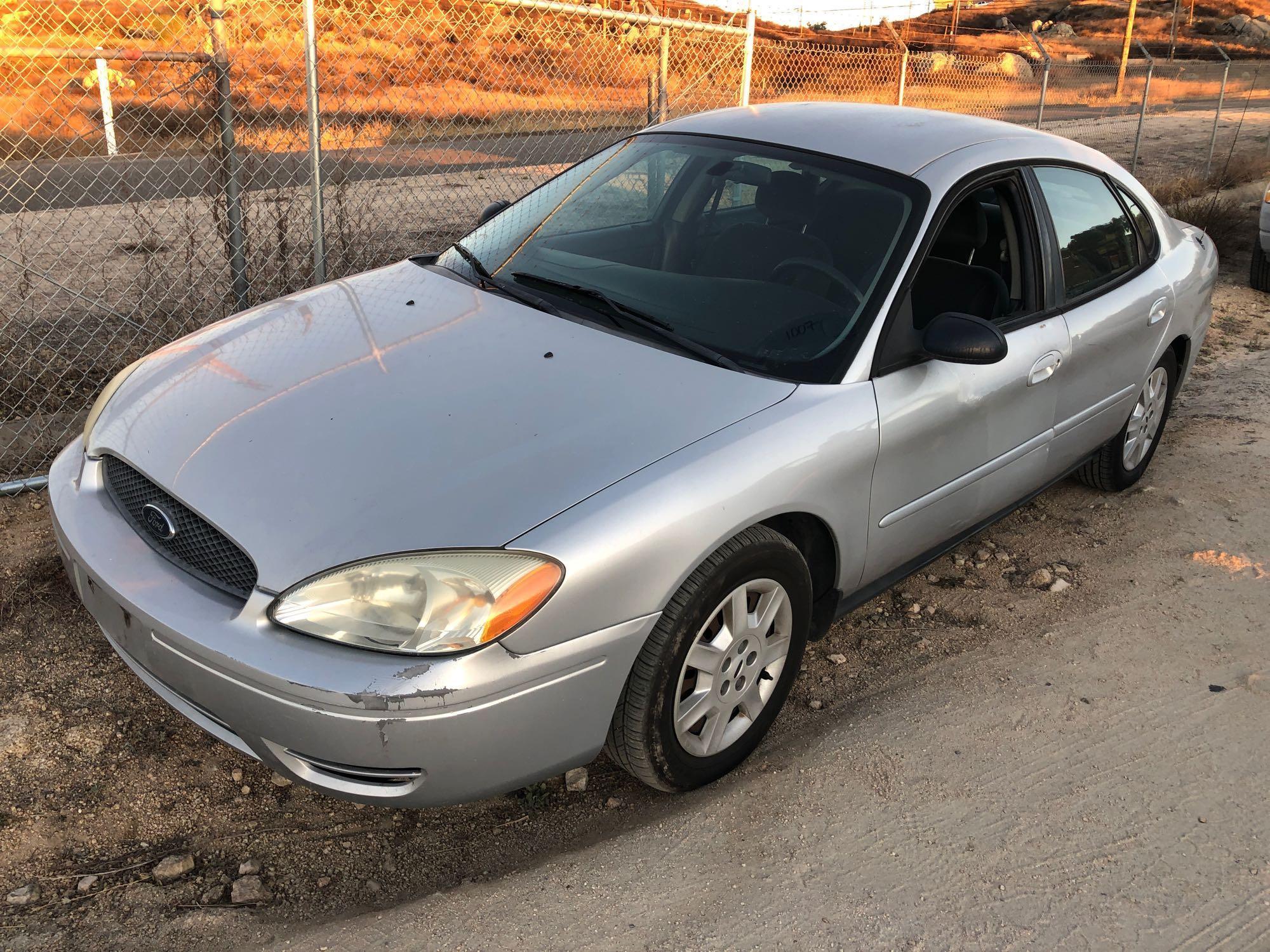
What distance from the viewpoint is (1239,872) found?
8.34 feet

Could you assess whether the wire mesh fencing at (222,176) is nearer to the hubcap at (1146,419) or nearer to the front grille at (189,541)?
the front grille at (189,541)

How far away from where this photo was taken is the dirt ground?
92.2 inches

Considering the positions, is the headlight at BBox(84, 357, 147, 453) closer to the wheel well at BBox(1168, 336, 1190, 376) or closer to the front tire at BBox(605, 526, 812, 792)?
the front tire at BBox(605, 526, 812, 792)

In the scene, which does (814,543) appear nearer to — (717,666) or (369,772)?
(717,666)

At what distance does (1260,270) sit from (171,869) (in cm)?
919

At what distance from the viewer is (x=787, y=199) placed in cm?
334

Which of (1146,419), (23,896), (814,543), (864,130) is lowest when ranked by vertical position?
(23,896)

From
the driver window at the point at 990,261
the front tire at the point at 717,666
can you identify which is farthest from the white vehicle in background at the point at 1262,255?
the front tire at the point at 717,666

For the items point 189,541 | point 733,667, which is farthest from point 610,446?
point 189,541

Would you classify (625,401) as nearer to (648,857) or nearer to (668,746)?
(668,746)

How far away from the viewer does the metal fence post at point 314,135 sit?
4645 millimetres

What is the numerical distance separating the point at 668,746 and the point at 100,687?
1.78m

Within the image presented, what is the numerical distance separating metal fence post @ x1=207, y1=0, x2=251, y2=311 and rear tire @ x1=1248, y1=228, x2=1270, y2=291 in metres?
7.85

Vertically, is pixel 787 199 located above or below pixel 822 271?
above
